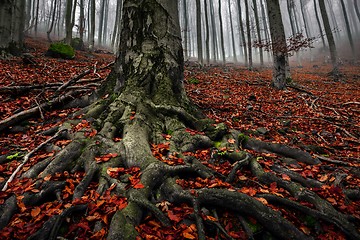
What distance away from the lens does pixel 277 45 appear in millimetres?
8227

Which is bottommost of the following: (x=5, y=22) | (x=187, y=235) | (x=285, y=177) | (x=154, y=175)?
(x=187, y=235)

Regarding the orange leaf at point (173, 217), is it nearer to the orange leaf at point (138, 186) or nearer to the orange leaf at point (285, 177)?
the orange leaf at point (138, 186)

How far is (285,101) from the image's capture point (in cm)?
673

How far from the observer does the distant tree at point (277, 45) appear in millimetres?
8292

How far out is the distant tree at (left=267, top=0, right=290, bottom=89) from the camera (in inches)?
326

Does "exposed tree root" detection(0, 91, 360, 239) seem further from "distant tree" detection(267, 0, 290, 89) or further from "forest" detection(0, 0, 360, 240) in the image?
"distant tree" detection(267, 0, 290, 89)

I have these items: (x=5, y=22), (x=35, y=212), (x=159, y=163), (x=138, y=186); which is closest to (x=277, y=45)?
(x=159, y=163)

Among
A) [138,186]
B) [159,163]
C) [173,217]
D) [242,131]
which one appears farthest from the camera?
[242,131]

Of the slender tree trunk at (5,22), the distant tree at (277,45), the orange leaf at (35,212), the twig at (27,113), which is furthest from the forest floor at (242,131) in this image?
the slender tree trunk at (5,22)

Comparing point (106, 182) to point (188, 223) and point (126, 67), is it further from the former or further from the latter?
point (126, 67)

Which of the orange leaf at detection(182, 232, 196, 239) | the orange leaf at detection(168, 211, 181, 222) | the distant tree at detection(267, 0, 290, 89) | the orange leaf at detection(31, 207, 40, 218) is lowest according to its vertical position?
the orange leaf at detection(182, 232, 196, 239)

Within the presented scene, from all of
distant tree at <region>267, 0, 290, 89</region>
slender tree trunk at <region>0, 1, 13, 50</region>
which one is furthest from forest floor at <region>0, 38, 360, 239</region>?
slender tree trunk at <region>0, 1, 13, 50</region>

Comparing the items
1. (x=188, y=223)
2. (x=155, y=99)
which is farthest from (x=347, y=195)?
(x=155, y=99)

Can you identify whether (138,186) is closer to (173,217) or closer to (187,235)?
(173,217)
